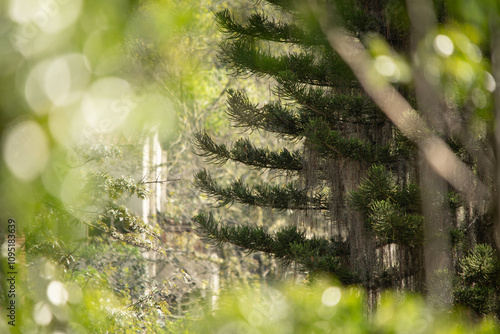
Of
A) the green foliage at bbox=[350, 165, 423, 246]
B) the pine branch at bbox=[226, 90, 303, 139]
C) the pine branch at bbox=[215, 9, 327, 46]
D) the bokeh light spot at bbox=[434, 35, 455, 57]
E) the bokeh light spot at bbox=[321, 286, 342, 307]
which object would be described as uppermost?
the pine branch at bbox=[215, 9, 327, 46]

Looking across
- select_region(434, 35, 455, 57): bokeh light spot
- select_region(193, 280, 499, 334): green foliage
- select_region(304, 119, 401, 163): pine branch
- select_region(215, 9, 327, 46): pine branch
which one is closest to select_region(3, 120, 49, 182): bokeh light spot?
select_region(193, 280, 499, 334): green foliage

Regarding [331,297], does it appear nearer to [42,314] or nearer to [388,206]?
[42,314]

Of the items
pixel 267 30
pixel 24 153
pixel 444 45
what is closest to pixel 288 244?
pixel 267 30

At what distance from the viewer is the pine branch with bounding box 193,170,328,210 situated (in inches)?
161

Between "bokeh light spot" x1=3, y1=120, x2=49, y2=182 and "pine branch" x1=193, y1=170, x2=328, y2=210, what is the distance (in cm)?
287

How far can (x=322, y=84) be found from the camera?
158 inches

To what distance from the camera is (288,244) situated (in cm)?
392

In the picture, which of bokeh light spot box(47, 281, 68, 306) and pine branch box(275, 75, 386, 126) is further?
pine branch box(275, 75, 386, 126)

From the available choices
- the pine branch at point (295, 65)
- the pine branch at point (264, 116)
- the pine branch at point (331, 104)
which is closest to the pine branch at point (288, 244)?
the pine branch at point (264, 116)

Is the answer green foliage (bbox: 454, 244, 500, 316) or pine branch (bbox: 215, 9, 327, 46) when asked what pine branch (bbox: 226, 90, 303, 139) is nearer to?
pine branch (bbox: 215, 9, 327, 46)

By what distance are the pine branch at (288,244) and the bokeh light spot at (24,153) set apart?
8.52 feet

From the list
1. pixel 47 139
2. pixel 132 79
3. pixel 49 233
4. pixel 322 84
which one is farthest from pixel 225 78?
pixel 47 139

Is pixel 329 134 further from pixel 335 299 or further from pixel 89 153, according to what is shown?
pixel 335 299

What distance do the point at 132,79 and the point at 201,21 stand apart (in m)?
2.27
